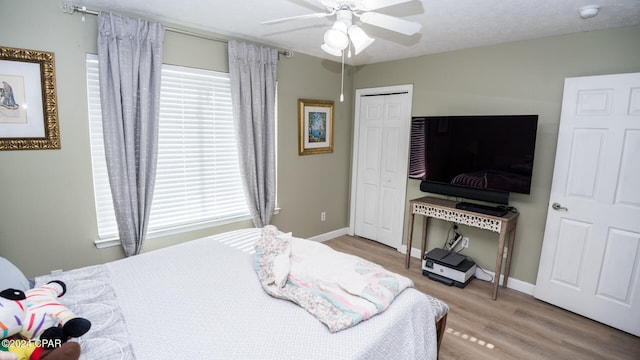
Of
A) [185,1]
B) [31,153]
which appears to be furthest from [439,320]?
[31,153]

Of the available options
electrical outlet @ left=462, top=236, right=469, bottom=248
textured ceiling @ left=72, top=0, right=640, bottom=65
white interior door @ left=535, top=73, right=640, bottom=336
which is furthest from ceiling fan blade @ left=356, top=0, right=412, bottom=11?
electrical outlet @ left=462, top=236, right=469, bottom=248

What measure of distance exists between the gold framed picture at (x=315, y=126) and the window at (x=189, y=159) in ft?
2.89

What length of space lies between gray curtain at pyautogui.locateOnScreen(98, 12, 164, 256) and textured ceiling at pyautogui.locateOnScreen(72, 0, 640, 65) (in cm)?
20

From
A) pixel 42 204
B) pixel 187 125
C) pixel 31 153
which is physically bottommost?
pixel 42 204

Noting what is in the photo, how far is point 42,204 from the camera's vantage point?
2.31 meters

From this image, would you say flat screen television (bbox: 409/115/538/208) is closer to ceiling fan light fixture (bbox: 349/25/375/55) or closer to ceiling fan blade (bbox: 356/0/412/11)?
ceiling fan light fixture (bbox: 349/25/375/55)

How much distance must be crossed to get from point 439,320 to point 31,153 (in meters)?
3.02

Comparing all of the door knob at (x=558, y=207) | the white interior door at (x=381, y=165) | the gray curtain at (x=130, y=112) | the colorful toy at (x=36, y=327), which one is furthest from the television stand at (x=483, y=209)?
the colorful toy at (x=36, y=327)

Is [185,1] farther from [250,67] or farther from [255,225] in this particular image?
[255,225]

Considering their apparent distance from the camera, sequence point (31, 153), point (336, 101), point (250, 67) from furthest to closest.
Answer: point (336, 101) < point (250, 67) < point (31, 153)

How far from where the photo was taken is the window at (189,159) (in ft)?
8.55

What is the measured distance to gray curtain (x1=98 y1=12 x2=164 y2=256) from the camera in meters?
2.39

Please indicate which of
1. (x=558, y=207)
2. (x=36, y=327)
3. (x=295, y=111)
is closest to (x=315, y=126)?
(x=295, y=111)

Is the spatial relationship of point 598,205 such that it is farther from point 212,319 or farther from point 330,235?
point 212,319
